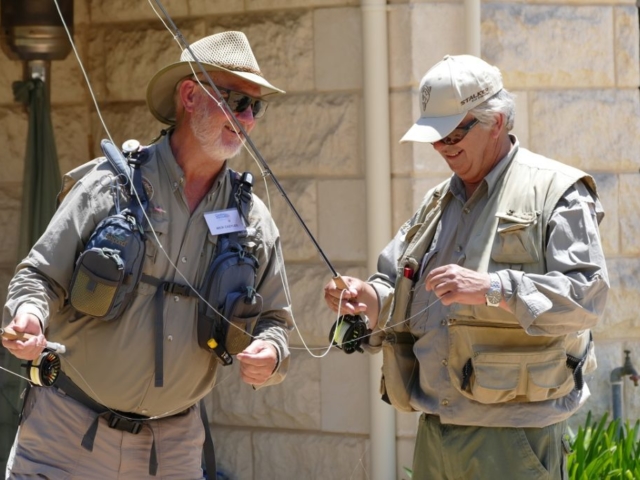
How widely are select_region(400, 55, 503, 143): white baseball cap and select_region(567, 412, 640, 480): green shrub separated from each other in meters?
2.08

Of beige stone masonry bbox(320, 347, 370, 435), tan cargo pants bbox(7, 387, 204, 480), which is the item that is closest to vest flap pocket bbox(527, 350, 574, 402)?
tan cargo pants bbox(7, 387, 204, 480)

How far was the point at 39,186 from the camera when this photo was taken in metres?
6.96

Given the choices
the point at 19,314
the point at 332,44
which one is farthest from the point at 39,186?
the point at 19,314

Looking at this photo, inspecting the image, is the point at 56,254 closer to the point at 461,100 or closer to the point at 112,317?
the point at 112,317

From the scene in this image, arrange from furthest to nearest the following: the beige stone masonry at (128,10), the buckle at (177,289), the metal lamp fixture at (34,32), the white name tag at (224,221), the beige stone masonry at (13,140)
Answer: the beige stone masonry at (13,140)
the metal lamp fixture at (34,32)
the beige stone masonry at (128,10)
the white name tag at (224,221)
the buckle at (177,289)

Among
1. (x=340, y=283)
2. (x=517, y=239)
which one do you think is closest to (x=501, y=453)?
(x=517, y=239)

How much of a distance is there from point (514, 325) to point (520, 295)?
0.24 meters

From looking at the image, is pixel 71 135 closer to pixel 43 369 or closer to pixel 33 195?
pixel 33 195

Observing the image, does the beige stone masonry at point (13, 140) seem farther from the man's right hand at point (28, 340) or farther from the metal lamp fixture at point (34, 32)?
the man's right hand at point (28, 340)

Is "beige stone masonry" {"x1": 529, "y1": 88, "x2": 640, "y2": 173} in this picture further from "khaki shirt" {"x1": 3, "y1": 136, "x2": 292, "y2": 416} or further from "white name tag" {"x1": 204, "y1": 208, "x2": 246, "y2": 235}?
"khaki shirt" {"x1": 3, "y1": 136, "x2": 292, "y2": 416}

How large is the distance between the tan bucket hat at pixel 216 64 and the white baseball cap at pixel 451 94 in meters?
0.60

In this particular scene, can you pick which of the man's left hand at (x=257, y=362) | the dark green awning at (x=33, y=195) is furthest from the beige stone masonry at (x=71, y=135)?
the man's left hand at (x=257, y=362)

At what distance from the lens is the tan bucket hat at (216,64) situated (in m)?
4.54

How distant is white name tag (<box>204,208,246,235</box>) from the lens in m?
4.43
